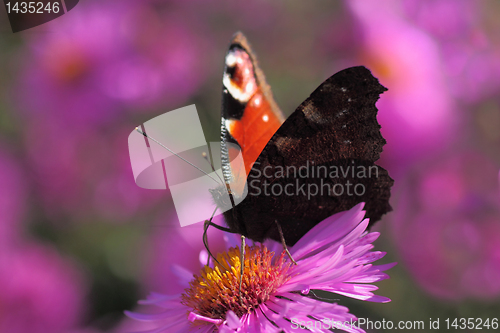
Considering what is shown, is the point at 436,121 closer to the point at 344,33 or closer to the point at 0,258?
the point at 344,33

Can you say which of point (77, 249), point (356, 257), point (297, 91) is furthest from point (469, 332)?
point (77, 249)

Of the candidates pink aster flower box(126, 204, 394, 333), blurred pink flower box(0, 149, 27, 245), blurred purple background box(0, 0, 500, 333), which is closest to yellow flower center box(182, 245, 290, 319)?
pink aster flower box(126, 204, 394, 333)

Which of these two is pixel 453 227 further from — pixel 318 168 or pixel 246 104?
pixel 246 104
